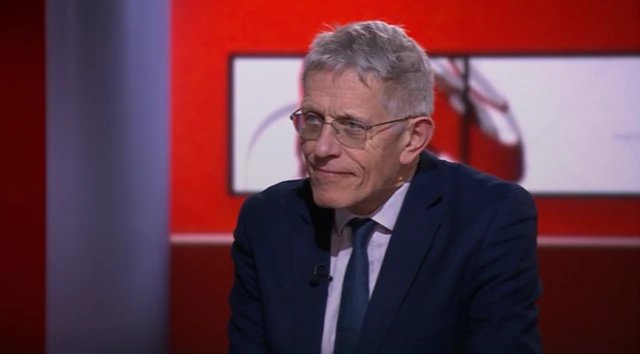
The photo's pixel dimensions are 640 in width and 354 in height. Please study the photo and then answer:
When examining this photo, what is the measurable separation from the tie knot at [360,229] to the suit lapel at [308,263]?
6 cm

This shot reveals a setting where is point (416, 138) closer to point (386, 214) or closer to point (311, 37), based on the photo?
point (386, 214)

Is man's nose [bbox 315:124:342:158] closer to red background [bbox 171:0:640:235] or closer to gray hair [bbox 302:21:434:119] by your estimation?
gray hair [bbox 302:21:434:119]

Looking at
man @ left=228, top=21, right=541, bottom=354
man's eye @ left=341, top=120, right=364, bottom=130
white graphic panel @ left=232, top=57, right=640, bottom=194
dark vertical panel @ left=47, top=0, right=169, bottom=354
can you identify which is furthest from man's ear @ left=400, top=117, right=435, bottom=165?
white graphic panel @ left=232, top=57, right=640, bottom=194

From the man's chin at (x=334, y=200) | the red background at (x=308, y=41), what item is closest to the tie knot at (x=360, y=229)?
the man's chin at (x=334, y=200)

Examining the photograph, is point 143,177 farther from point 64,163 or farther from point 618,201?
point 618,201

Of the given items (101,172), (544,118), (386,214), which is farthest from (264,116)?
(386,214)

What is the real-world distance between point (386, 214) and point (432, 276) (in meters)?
0.15

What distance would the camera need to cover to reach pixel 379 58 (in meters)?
1.53

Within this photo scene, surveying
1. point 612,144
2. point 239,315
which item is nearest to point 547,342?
point 612,144

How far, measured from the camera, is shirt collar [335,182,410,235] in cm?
169

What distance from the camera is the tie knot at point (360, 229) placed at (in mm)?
1650
